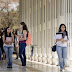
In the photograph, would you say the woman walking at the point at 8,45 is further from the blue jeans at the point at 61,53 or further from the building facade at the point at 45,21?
the building facade at the point at 45,21

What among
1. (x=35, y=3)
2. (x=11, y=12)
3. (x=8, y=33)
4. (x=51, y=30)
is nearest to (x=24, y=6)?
(x=35, y=3)

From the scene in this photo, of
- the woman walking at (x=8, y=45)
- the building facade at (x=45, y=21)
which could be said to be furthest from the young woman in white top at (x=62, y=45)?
the woman walking at (x=8, y=45)

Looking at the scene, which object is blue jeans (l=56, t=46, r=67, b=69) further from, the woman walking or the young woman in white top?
the woman walking

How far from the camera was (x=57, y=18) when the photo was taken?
14.0 meters

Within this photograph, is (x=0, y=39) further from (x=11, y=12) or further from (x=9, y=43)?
(x=11, y=12)

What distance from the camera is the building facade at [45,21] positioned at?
13297mm

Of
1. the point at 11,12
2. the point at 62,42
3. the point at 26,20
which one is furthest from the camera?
the point at 11,12

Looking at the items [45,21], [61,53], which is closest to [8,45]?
[61,53]

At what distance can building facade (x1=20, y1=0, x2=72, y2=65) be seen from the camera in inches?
523

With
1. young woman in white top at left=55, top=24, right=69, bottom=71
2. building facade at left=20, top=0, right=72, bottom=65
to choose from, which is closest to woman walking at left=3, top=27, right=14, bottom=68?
young woman in white top at left=55, top=24, right=69, bottom=71

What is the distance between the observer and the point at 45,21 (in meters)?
16.2

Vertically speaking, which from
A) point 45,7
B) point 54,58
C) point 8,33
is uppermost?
point 45,7

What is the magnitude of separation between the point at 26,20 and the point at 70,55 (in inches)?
320

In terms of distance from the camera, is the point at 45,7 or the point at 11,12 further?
the point at 11,12
